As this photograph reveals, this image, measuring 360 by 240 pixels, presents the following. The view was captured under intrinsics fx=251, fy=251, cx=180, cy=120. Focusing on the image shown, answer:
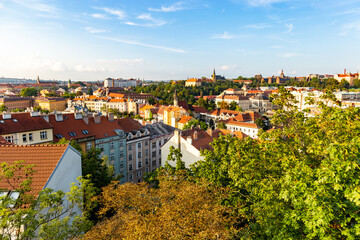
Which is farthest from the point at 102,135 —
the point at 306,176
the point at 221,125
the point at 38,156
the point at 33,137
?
the point at 221,125

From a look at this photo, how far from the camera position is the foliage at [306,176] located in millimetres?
8781

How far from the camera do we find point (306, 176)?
32.6 ft

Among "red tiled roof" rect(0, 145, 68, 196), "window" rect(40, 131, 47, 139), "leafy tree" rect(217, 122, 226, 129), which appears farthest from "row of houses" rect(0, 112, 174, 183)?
"leafy tree" rect(217, 122, 226, 129)

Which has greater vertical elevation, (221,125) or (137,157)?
(221,125)

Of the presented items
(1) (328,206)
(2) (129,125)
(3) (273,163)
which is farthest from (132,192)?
(2) (129,125)

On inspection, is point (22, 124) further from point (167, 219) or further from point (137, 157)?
point (167, 219)

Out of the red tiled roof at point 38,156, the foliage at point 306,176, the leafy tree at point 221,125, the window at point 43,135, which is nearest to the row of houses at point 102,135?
the window at point 43,135

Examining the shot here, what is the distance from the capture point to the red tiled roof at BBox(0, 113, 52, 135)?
2995 centimetres

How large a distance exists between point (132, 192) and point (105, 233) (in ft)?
9.99

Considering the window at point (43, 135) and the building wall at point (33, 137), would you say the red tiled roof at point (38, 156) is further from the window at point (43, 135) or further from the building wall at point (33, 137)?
the window at point (43, 135)

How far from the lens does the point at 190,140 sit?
33.6m

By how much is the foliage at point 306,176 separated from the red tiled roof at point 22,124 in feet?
86.7

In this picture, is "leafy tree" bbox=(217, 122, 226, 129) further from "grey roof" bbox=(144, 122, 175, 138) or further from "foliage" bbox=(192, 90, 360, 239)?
"foliage" bbox=(192, 90, 360, 239)

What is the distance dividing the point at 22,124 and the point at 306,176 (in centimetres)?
3275
